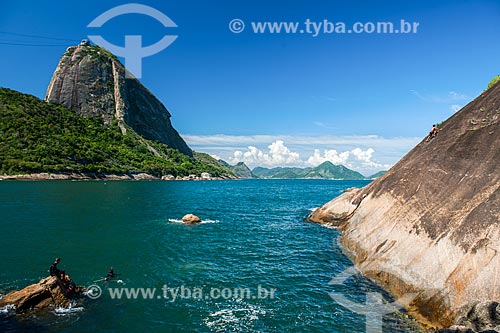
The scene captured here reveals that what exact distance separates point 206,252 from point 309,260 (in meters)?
11.4

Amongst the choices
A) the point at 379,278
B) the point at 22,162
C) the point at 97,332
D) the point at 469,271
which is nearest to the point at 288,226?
the point at 379,278

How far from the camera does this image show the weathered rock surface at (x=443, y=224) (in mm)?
17438

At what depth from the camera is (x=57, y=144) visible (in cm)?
14275

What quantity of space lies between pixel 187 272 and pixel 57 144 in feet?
479

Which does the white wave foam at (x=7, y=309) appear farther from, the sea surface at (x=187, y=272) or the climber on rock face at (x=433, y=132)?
the climber on rock face at (x=433, y=132)

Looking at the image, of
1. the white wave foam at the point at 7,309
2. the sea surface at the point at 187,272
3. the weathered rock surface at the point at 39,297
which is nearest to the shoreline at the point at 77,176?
the sea surface at the point at 187,272

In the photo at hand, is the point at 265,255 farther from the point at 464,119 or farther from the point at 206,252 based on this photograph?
the point at 464,119

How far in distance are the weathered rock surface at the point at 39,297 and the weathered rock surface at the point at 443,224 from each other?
23218 millimetres

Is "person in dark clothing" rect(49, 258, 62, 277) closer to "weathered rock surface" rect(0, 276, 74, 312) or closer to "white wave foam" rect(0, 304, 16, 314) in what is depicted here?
"weathered rock surface" rect(0, 276, 74, 312)

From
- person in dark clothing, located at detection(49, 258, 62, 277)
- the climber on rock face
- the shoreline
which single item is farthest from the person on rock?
the shoreline

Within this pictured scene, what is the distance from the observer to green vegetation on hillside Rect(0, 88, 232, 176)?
126 m

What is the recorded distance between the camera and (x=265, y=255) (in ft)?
108

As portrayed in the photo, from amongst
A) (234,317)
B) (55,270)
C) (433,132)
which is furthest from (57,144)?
(433,132)

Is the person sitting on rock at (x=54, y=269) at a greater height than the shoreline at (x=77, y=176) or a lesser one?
lesser
